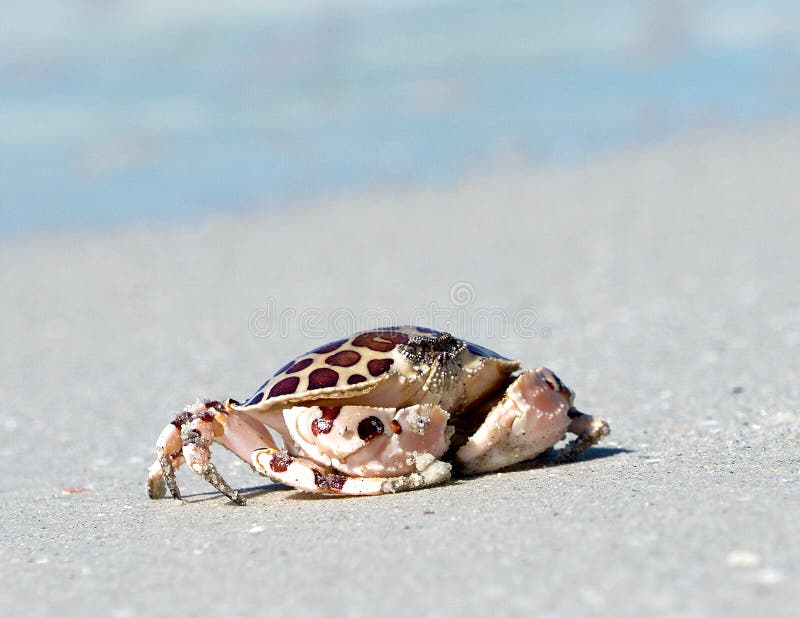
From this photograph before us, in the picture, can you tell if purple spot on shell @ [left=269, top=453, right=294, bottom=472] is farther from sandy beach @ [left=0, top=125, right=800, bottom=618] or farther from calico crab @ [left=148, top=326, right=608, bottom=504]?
sandy beach @ [left=0, top=125, right=800, bottom=618]

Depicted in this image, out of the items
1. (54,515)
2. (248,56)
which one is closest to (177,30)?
(248,56)

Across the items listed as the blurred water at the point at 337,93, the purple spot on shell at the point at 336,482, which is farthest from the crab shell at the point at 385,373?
the blurred water at the point at 337,93

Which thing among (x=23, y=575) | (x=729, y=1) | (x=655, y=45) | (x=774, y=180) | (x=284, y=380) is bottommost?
(x=23, y=575)

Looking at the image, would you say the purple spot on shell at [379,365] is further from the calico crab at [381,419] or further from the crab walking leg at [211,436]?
the crab walking leg at [211,436]

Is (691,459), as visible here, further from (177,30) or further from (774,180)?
(177,30)

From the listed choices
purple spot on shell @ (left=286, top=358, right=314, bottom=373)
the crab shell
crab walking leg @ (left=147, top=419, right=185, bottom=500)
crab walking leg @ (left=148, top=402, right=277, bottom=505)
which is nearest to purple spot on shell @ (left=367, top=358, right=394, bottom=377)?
the crab shell

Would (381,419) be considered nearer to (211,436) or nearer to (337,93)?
(211,436)
